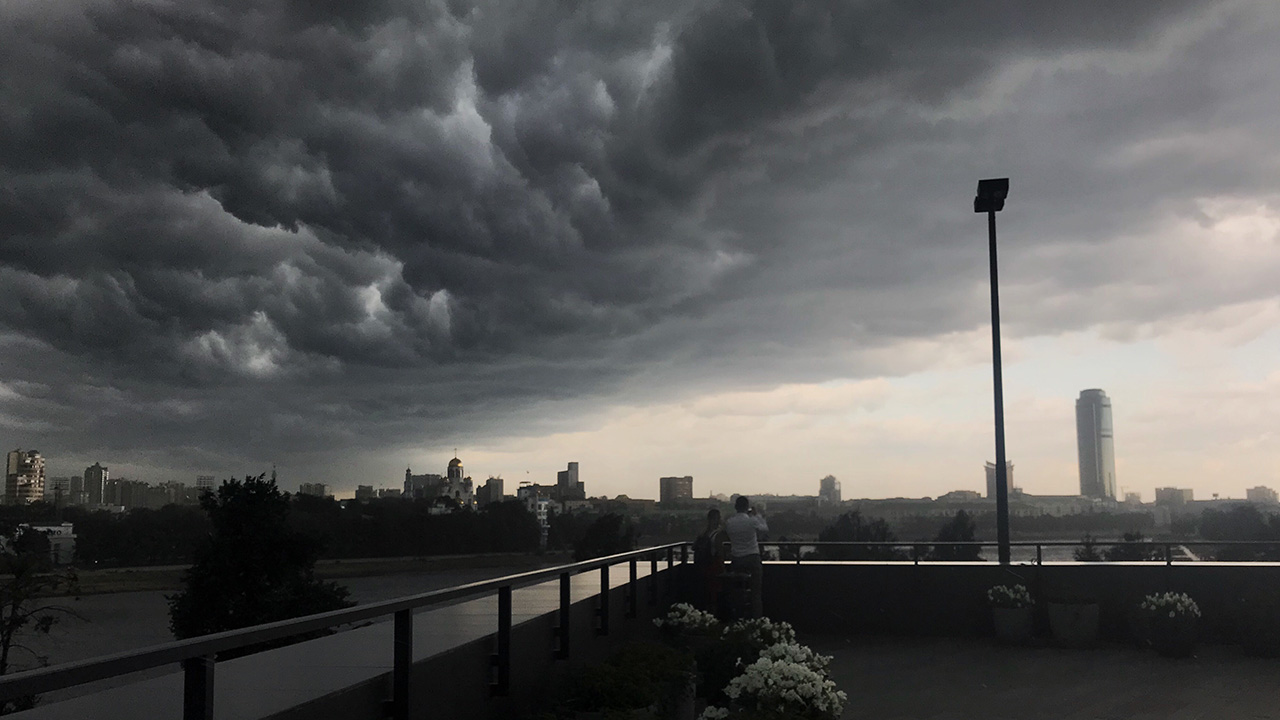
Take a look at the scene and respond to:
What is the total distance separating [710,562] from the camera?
13.8m

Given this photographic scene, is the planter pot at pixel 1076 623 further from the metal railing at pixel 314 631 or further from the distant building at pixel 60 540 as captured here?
the distant building at pixel 60 540

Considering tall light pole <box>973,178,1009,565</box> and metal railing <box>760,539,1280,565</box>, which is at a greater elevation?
tall light pole <box>973,178,1009,565</box>

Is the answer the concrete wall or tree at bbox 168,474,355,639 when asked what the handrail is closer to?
the concrete wall

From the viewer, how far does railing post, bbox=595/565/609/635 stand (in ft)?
29.2

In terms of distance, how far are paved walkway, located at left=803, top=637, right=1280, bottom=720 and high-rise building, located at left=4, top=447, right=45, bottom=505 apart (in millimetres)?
67062

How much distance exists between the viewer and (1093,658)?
12328mm

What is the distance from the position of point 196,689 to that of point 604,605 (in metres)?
6.13

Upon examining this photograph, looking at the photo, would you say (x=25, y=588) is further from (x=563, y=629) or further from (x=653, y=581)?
(x=563, y=629)

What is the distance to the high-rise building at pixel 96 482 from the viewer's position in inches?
4688

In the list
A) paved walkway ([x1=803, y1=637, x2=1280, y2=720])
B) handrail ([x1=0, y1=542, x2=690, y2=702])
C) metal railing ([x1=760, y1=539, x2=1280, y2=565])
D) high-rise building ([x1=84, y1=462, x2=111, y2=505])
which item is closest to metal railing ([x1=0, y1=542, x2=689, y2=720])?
handrail ([x1=0, y1=542, x2=690, y2=702])

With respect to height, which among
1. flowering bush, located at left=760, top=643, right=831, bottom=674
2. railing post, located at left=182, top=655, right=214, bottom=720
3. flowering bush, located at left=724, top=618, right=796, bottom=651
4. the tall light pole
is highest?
the tall light pole

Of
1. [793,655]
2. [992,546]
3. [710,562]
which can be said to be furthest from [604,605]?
[992,546]

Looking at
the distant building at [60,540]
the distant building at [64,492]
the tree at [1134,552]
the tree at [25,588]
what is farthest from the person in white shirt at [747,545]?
the distant building at [64,492]

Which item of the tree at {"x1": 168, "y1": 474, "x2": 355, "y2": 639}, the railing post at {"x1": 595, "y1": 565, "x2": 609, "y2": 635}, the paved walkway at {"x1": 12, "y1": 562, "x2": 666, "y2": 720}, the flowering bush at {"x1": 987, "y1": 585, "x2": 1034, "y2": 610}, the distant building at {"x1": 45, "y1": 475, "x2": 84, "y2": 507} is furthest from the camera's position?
the distant building at {"x1": 45, "y1": 475, "x2": 84, "y2": 507}
